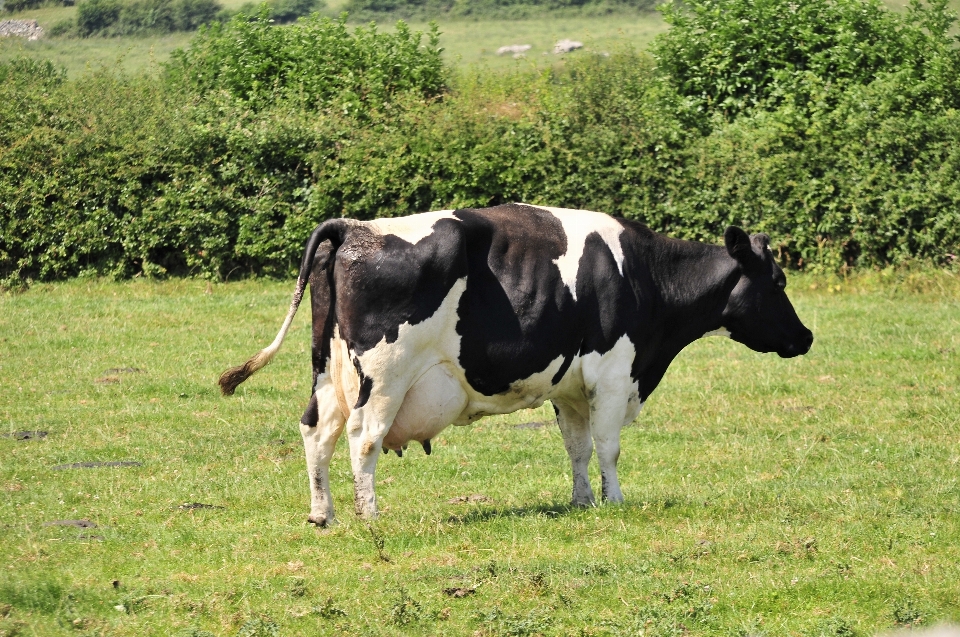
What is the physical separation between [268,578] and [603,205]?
1510 centimetres

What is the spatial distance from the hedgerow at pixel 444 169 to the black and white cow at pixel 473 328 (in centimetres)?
1193

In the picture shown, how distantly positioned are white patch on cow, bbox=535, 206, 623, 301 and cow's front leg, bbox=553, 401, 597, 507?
116cm

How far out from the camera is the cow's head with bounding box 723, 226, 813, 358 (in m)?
10.5

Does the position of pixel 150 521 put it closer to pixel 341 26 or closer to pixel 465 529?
pixel 465 529

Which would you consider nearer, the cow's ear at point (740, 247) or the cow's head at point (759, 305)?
the cow's ear at point (740, 247)

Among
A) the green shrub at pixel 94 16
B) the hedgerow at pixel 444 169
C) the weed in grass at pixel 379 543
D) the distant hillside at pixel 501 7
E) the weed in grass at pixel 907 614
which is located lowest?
the distant hillside at pixel 501 7

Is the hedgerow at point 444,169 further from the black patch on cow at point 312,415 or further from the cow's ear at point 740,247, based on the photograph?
the black patch on cow at point 312,415

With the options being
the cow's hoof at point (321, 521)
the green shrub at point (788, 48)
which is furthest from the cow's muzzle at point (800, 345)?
the green shrub at point (788, 48)

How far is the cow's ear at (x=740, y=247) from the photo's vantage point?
1023 centimetres

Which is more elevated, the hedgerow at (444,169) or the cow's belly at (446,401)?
the cow's belly at (446,401)

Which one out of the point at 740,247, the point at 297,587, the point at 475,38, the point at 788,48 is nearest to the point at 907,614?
the point at 297,587

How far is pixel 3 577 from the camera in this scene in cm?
717

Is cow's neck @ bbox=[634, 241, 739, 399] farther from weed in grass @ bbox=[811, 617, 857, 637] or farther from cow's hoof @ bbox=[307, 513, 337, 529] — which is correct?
weed in grass @ bbox=[811, 617, 857, 637]

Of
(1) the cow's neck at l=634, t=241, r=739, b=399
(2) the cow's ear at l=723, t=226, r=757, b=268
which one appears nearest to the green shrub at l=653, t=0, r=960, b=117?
(2) the cow's ear at l=723, t=226, r=757, b=268
